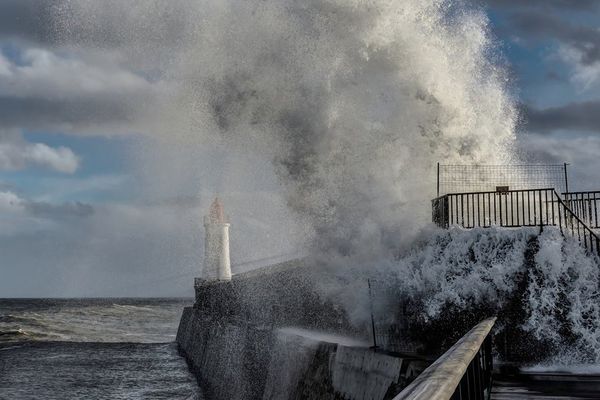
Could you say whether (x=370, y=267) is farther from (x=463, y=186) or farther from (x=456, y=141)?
(x=456, y=141)

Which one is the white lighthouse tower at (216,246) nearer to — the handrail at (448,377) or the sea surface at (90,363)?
the sea surface at (90,363)

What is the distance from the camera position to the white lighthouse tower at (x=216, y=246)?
45.1 meters

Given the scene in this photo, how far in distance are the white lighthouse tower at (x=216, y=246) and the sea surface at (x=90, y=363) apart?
519 cm

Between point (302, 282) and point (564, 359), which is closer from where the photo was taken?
point (564, 359)

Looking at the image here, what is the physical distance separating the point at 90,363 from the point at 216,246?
570 inches

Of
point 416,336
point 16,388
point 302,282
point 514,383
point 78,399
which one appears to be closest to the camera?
point 514,383

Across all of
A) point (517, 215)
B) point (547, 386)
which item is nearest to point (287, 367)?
point (547, 386)

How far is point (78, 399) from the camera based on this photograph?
22125 mm

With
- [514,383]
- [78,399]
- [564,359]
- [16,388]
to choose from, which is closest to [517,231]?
[564,359]

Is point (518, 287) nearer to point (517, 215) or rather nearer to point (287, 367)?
point (517, 215)

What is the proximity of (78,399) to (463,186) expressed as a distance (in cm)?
1302

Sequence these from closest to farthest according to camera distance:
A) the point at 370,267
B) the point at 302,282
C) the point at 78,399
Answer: the point at 370,267, the point at 302,282, the point at 78,399

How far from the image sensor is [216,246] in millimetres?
45875

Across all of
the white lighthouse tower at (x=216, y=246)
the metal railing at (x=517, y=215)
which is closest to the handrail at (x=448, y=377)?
the metal railing at (x=517, y=215)
